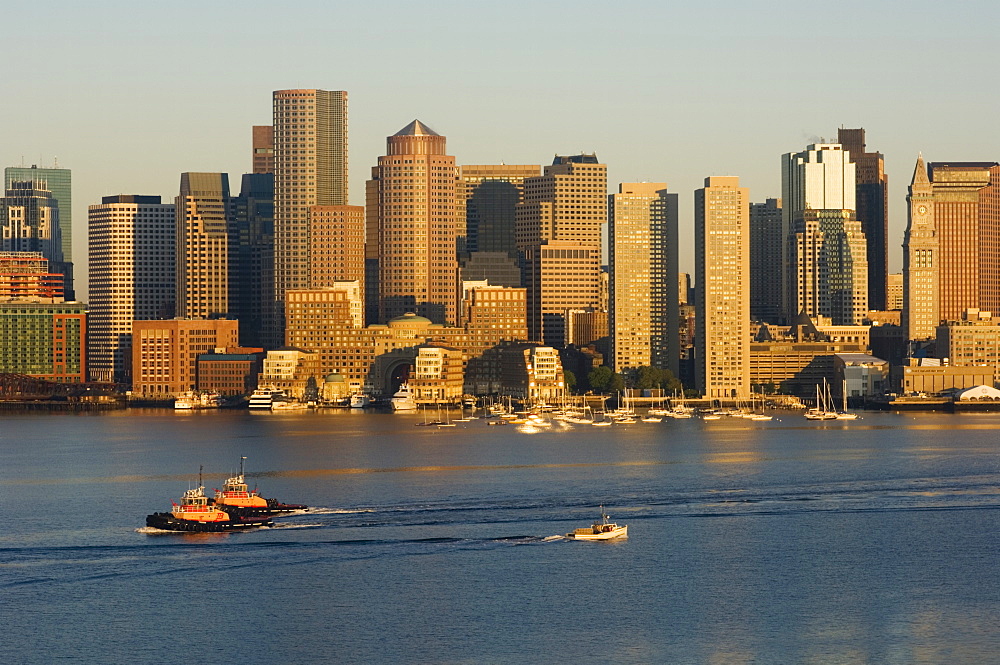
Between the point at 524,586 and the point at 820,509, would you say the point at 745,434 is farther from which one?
the point at 524,586

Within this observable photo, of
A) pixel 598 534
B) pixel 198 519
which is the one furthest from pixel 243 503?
pixel 598 534

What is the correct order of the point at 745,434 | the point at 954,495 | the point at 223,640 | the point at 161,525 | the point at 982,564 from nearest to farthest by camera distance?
the point at 223,640 < the point at 982,564 < the point at 161,525 < the point at 954,495 < the point at 745,434

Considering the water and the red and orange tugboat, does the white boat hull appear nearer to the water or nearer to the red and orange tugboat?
the water

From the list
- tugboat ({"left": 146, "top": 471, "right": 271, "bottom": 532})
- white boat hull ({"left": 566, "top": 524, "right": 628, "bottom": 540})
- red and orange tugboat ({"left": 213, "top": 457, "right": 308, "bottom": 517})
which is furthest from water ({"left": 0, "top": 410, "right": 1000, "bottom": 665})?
red and orange tugboat ({"left": 213, "top": 457, "right": 308, "bottom": 517})

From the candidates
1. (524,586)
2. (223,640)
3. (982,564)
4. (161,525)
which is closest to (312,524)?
(161,525)

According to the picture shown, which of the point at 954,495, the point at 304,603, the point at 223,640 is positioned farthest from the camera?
the point at 954,495

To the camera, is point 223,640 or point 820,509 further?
point 820,509
